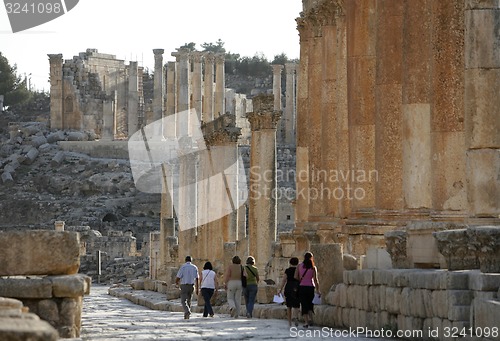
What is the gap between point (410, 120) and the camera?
18125 mm

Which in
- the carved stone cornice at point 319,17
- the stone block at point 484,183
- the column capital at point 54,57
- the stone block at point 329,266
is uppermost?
the column capital at point 54,57

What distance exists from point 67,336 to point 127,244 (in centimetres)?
4907

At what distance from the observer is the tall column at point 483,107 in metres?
14.6

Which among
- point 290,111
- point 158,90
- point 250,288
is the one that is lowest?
point 250,288

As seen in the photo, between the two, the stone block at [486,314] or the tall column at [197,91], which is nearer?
the stone block at [486,314]

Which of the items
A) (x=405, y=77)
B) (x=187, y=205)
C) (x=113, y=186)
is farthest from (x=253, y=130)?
(x=113, y=186)

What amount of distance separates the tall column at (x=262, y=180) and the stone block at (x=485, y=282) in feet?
54.7

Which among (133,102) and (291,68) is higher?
(291,68)

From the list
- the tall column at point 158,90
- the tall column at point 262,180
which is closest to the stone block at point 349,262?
the tall column at point 262,180

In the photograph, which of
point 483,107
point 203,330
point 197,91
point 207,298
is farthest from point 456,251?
point 197,91

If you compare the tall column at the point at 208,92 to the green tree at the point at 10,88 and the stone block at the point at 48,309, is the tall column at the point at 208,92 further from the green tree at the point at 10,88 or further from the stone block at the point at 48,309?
the stone block at the point at 48,309

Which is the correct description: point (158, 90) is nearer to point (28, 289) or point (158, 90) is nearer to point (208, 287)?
point (208, 287)

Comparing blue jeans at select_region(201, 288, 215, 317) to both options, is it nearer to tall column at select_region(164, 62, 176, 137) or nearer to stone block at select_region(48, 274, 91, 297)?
stone block at select_region(48, 274, 91, 297)

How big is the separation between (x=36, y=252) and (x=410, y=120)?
254 inches
